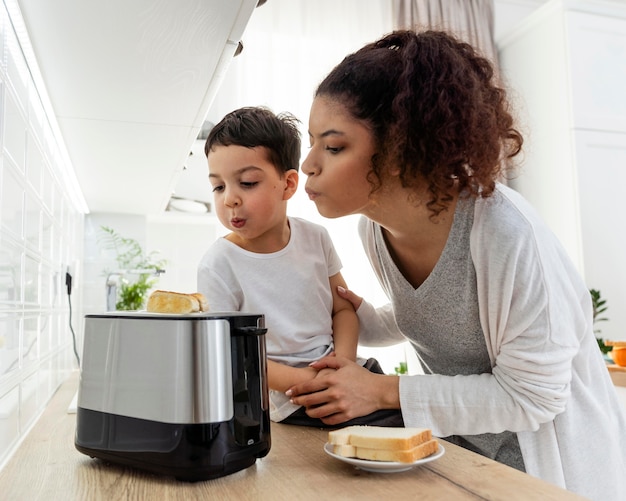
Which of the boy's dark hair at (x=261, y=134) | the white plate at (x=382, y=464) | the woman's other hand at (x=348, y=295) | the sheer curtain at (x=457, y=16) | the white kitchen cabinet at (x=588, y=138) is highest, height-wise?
the sheer curtain at (x=457, y=16)

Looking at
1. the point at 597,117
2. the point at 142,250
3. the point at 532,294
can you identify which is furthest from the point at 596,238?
the point at 532,294

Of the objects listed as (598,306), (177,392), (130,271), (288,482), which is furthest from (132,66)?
(598,306)

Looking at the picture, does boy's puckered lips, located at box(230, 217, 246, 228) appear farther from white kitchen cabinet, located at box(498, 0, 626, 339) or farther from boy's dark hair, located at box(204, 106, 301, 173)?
white kitchen cabinet, located at box(498, 0, 626, 339)

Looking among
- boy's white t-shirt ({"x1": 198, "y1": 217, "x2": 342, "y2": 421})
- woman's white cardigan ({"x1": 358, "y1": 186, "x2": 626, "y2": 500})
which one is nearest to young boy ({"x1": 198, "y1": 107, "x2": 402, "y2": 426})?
boy's white t-shirt ({"x1": 198, "y1": 217, "x2": 342, "y2": 421})

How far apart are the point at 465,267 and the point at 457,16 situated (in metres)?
2.91

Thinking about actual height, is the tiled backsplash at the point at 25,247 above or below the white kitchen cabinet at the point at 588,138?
below

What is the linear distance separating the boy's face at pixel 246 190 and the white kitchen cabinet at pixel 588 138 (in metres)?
2.22

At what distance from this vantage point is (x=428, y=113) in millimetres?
806

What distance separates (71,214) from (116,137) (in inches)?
29.3

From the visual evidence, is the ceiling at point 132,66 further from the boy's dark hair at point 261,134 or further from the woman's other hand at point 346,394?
the woman's other hand at point 346,394

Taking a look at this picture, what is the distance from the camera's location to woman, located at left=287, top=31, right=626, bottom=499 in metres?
0.79

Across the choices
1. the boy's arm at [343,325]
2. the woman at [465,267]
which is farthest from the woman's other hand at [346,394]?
the boy's arm at [343,325]

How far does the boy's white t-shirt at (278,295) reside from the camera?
97 centimetres

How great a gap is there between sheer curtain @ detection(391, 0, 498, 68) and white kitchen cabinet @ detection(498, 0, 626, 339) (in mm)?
Answer: 348
